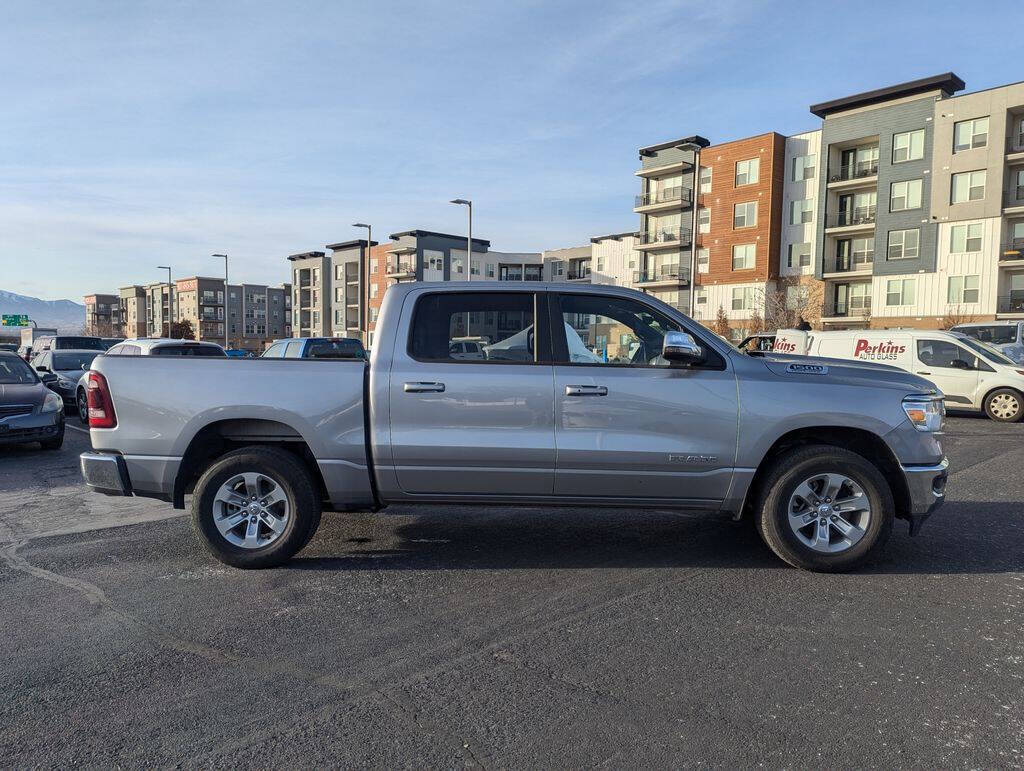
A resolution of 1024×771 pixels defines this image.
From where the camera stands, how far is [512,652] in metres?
3.80

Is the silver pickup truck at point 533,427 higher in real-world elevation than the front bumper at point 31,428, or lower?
higher

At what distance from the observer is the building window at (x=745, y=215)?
5084 cm

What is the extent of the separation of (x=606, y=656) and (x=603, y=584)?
1112 millimetres

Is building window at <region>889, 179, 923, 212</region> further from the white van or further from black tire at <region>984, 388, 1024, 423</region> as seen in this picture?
black tire at <region>984, 388, 1024, 423</region>

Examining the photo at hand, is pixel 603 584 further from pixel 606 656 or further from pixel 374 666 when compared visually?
pixel 374 666

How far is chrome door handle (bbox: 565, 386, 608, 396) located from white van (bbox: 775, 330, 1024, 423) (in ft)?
39.1

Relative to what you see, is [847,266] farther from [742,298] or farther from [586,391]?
[586,391]

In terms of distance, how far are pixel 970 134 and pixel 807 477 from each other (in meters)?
44.9

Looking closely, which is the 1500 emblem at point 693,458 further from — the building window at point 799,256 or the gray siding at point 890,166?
the building window at point 799,256

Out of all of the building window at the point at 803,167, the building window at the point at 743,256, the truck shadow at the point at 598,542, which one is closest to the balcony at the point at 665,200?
the building window at the point at 743,256

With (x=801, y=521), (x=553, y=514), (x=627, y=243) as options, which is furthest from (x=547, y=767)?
(x=627, y=243)

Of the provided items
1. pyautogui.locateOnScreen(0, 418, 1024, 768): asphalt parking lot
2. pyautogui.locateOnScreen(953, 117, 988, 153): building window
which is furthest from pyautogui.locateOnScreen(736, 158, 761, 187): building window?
pyautogui.locateOnScreen(0, 418, 1024, 768): asphalt parking lot

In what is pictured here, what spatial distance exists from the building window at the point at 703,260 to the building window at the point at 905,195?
12588 millimetres

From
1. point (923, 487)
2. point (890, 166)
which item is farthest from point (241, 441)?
point (890, 166)
